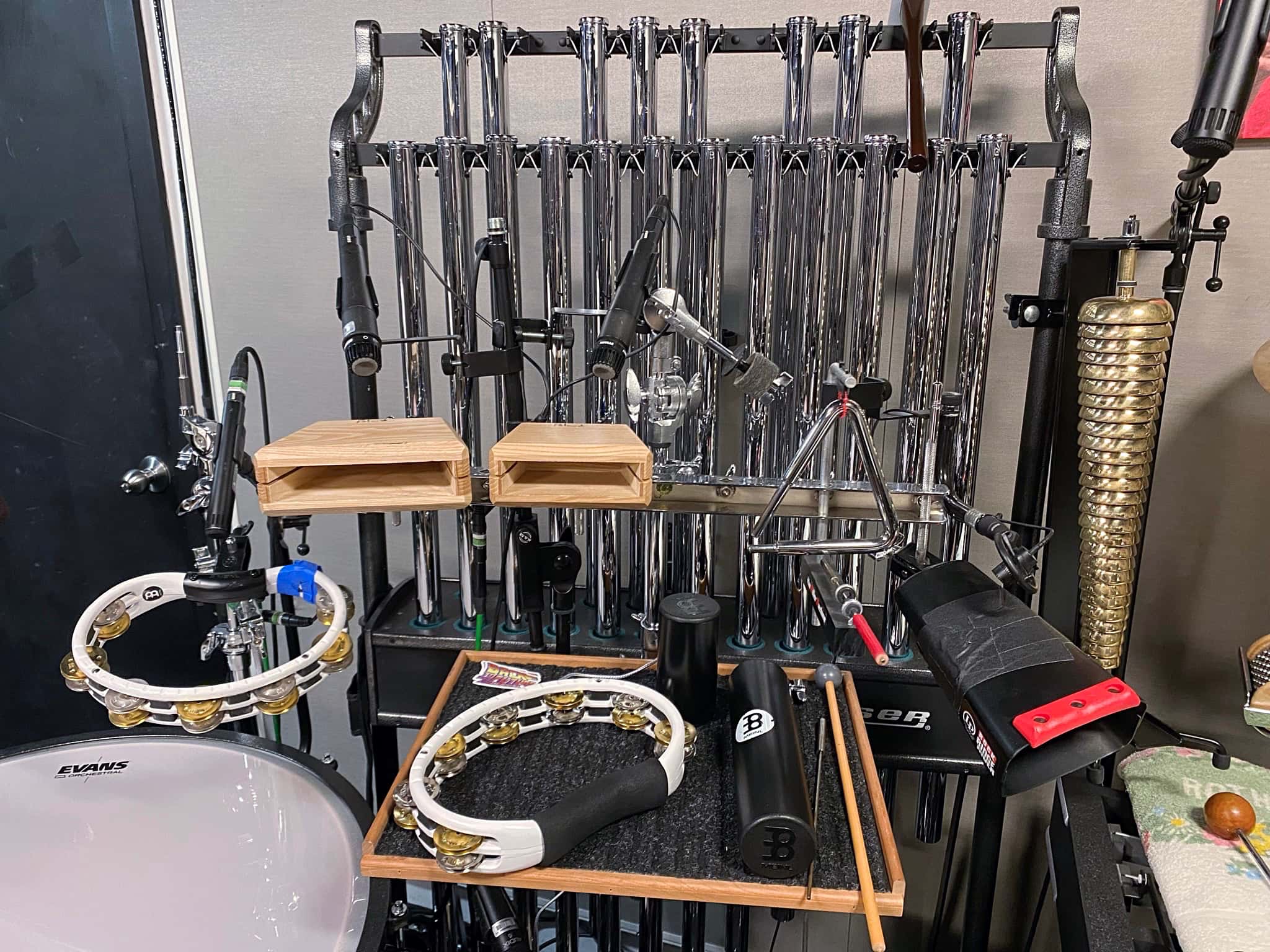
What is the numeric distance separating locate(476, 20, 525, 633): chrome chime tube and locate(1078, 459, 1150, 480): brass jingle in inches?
30.1

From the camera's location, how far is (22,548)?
155 cm

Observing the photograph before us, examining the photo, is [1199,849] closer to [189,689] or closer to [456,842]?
[456,842]

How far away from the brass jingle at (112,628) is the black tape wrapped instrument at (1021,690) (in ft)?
3.33

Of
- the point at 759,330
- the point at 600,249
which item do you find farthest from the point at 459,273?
the point at 759,330

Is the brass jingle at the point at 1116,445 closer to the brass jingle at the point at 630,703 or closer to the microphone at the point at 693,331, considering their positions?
the microphone at the point at 693,331

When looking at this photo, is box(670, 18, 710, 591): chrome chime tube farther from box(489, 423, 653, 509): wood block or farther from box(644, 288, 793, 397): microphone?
box(489, 423, 653, 509): wood block

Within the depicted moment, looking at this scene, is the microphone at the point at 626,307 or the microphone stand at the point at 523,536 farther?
the microphone stand at the point at 523,536

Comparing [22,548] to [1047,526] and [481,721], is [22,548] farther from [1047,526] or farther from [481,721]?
[1047,526]

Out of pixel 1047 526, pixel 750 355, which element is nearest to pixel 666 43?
pixel 750 355

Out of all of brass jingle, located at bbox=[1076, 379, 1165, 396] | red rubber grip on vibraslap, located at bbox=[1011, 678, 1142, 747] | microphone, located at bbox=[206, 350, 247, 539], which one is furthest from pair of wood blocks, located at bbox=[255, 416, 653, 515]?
brass jingle, located at bbox=[1076, 379, 1165, 396]

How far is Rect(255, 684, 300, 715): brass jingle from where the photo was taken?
99 centimetres

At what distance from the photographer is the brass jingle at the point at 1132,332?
994mm

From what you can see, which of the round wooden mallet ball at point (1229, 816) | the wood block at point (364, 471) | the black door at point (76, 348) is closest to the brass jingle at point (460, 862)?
the wood block at point (364, 471)

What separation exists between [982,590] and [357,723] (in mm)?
992
